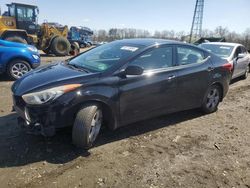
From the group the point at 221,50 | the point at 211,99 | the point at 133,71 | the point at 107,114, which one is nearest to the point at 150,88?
the point at 133,71

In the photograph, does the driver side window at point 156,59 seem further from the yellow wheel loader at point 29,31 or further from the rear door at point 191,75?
the yellow wheel loader at point 29,31

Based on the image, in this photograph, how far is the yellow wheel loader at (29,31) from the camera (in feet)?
55.4

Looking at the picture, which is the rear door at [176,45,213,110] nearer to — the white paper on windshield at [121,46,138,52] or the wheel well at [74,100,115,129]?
the white paper on windshield at [121,46,138,52]

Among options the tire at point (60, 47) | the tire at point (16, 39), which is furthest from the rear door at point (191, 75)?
the tire at point (60, 47)

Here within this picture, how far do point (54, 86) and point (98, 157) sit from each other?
1164 millimetres

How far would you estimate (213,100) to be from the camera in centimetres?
616

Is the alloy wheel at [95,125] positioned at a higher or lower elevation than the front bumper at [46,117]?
lower

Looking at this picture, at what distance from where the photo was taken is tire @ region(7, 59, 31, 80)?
8.39 meters

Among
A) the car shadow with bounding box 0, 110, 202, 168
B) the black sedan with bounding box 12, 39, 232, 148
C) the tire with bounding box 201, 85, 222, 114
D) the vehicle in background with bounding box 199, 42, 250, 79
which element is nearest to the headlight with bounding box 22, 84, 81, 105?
the black sedan with bounding box 12, 39, 232, 148

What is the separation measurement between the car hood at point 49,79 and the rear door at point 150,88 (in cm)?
62

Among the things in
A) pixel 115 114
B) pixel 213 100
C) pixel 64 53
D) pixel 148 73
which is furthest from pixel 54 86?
pixel 64 53

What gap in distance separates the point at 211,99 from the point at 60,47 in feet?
46.1

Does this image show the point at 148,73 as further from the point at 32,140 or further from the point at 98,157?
the point at 32,140

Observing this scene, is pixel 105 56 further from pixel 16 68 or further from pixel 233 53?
pixel 233 53
